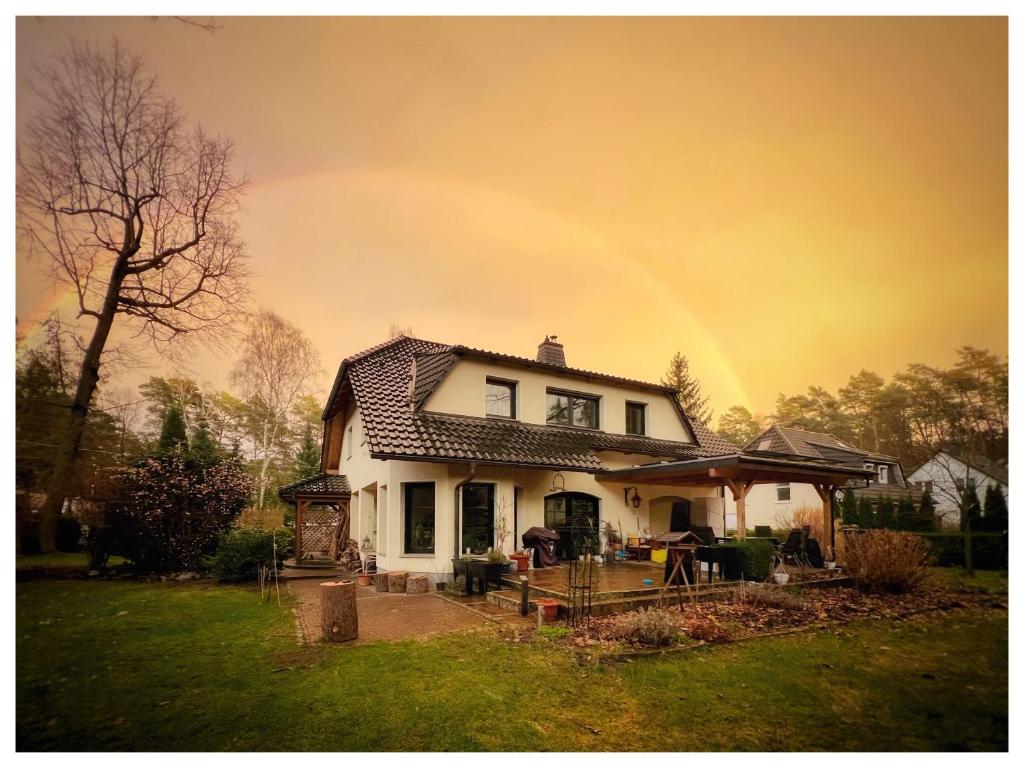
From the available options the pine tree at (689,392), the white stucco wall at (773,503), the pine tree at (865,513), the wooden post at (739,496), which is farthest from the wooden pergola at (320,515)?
the pine tree at (689,392)

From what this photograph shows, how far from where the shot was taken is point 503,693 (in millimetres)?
3975

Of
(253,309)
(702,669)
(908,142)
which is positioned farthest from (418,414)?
(908,142)

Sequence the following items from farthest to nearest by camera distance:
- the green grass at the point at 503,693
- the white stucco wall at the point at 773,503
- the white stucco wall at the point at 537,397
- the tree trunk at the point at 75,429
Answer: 1. the white stucco wall at the point at 773,503
2. the white stucco wall at the point at 537,397
3. the tree trunk at the point at 75,429
4. the green grass at the point at 503,693

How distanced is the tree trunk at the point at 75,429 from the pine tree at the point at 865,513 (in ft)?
65.0

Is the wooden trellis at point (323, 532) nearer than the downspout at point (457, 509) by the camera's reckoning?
No

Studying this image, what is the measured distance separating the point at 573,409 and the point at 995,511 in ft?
27.5

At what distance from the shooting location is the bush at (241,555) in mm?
10070

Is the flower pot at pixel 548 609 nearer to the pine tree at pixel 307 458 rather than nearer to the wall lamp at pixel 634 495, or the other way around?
the wall lamp at pixel 634 495

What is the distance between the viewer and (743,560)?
323 inches

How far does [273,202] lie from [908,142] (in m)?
6.64

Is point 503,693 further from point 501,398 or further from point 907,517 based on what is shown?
point 501,398

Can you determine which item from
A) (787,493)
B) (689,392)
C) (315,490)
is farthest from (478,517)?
(689,392)

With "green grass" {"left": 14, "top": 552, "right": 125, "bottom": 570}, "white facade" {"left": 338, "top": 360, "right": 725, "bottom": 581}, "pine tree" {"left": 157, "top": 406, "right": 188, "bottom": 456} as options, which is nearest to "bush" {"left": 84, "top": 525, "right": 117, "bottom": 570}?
"pine tree" {"left": 157, "top": 406, "right": 188, "bottom": 456}

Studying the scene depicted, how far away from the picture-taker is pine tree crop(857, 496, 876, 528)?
16703mm
